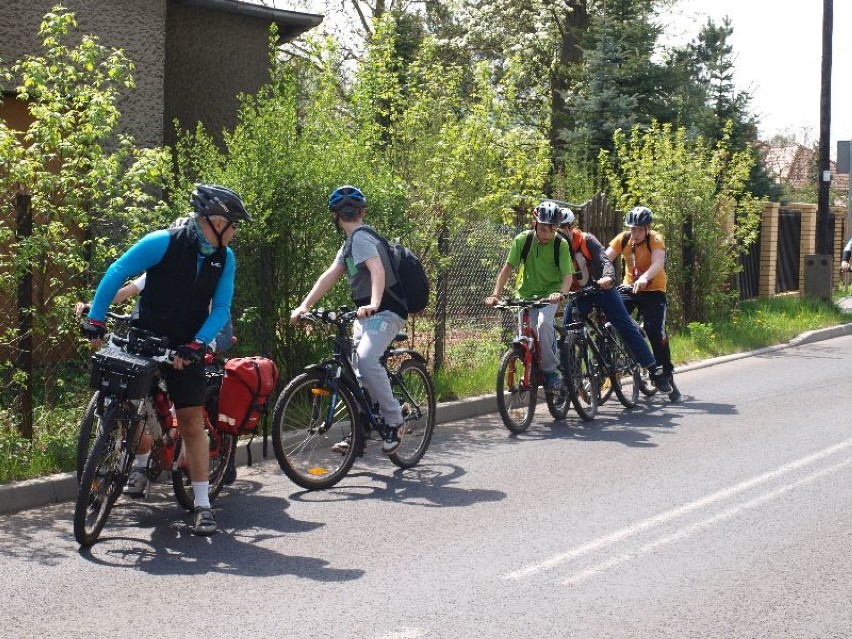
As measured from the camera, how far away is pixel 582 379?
10.8m

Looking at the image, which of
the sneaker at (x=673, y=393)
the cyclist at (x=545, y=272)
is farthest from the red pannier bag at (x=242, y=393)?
the sneaker at (x=673, y=393)

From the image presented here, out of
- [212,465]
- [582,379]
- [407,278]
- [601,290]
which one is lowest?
[212,465]

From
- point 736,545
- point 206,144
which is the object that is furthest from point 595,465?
point 206,144

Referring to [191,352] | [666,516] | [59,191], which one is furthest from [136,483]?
[666,516]

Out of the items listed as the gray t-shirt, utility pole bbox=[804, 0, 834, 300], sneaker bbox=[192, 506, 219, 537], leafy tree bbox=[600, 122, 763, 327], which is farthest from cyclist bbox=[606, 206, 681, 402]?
utility pole bbox=[804, 0, 834, 300]

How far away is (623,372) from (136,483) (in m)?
5.94

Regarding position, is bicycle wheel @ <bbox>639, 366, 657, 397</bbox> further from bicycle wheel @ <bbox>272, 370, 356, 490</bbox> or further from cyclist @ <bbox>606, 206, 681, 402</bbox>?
bicycle wheel @ <bbox>272, 370, 356, 490</bbox>

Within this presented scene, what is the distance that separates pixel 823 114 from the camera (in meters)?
22.5

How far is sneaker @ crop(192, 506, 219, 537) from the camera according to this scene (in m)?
6.62

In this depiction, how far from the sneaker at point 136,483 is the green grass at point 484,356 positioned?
1141mm

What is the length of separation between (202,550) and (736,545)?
2.80 m

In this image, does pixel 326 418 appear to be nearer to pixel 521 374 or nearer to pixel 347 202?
pixel 347 202

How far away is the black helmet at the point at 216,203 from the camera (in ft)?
21.2

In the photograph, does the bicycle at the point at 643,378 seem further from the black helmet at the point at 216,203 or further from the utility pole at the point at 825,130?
the utility pole at the point at 825,130
